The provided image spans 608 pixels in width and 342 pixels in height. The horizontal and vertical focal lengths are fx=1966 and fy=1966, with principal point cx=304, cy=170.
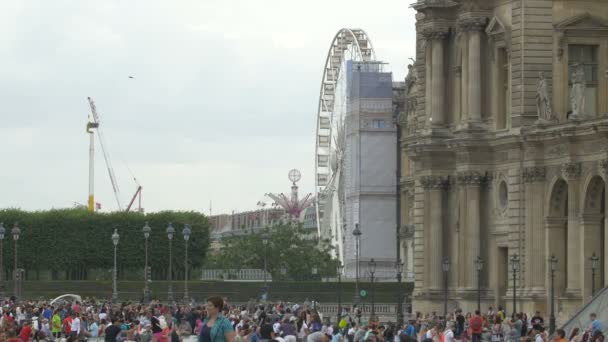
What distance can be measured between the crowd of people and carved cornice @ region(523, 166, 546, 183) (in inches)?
208

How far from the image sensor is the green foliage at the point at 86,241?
131625 millimetres

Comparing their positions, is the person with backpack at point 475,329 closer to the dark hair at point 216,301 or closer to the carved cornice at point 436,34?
the carved cornice at point 436,34

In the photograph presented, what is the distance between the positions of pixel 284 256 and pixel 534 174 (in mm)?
72174

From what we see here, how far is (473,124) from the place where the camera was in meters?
81.1

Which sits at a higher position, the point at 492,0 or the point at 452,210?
the point at 492,0

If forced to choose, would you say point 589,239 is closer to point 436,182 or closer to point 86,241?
point 436,182

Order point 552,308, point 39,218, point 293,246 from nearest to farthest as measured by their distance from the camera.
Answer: point 552,308, point 39,218, point 293,246

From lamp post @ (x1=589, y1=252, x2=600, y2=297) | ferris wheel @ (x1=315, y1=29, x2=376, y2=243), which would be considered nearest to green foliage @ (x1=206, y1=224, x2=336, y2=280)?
ferris wheel @ (x1=315, y1=29, x2=376, y2=243)

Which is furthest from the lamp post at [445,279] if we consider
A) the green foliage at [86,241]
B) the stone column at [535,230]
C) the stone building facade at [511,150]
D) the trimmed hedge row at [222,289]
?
the green foliage at [86,241]

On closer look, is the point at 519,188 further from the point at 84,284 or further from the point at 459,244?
the point at 84,284

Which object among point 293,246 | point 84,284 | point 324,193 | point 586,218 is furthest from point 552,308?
point 324,193

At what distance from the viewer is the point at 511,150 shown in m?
79.2

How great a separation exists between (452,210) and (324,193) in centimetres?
9224

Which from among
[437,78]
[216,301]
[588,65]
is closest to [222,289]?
[437,78]
